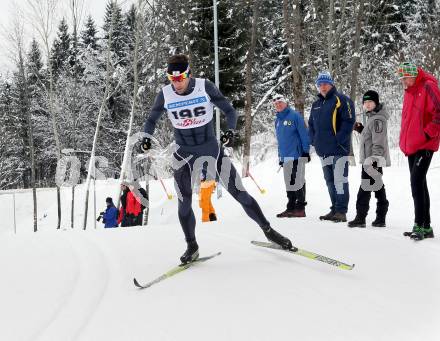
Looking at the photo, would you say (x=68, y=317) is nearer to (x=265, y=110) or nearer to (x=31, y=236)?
(x=31, y=236)

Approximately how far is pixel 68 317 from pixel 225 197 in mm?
13514

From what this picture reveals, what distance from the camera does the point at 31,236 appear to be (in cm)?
625

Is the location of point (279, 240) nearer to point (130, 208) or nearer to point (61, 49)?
point (130, 208)

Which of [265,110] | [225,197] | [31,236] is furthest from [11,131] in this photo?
[31,236]

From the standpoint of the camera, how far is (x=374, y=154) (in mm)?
5797

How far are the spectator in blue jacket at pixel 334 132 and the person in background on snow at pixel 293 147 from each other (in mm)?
530

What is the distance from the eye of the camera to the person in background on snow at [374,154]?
5719mm

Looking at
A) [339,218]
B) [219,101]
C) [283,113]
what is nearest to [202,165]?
[219,101]

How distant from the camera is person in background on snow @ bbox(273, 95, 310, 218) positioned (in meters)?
6.98

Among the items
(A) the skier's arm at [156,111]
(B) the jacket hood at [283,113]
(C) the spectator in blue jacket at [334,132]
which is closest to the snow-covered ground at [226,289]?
(C) the spectator in blue jacket at [334,132]

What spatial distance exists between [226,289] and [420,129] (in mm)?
2901

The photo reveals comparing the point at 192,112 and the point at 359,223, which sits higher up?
the point at 192,112

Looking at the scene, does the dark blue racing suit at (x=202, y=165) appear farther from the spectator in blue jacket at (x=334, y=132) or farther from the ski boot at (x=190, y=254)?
the spectator in blue jacket at (x=334, y=132)

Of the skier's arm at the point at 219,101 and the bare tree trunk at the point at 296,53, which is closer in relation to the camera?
the skier's arm at the point at 219,101
